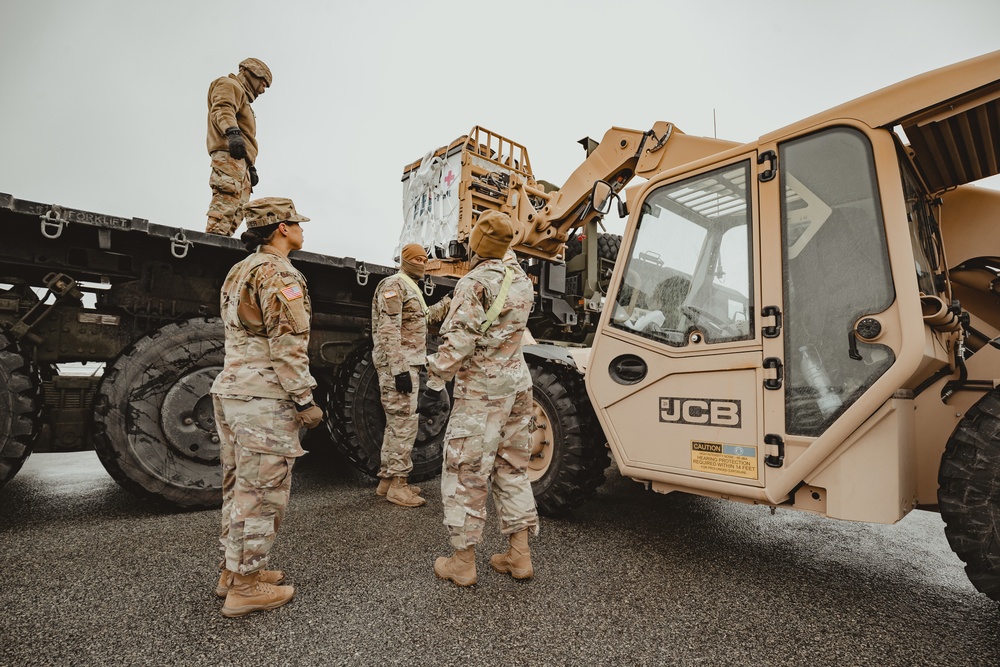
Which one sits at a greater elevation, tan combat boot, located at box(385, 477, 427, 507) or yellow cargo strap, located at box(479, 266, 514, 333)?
yellow cargo strap, located at box(479, 266, 514, 333)

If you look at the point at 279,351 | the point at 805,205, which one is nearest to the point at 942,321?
the point at 805,205

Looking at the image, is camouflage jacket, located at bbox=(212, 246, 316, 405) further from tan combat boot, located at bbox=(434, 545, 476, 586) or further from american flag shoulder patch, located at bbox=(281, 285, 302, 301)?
tan combat boot, located at bbox=(434, 545, 476, 586)

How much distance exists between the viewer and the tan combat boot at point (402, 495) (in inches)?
144

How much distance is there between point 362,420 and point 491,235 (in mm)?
2278

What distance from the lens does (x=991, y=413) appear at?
1901mm

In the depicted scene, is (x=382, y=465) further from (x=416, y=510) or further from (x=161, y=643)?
(x=161, y=643)

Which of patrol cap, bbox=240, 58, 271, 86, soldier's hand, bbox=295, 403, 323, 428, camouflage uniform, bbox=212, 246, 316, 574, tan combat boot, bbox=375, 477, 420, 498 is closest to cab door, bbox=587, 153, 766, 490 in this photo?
soldier's hand, bbox=295, 403, 323, 428

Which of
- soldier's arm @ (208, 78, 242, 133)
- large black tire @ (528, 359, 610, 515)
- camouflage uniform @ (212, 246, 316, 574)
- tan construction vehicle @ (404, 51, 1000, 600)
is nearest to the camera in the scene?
tan construction vehicle @ (404, 51, 1000, 600)

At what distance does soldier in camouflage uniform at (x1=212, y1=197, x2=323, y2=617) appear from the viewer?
2.14m

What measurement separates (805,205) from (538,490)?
2262 mm

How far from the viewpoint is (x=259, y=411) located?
2.20 meters

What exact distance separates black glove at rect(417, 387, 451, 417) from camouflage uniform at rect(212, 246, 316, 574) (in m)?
2.16

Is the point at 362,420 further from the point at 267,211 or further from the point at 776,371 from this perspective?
the point at 776,371

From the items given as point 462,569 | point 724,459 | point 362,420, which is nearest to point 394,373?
A: point 362,420
